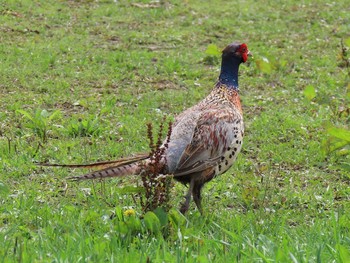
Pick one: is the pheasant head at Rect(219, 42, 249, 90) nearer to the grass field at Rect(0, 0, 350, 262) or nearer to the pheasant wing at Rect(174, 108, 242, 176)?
the pheasant wing at Rect(174, 108, 242, 176)

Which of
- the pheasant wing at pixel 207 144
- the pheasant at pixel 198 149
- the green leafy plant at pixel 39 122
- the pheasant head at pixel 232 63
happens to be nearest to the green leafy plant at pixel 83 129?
the green leafy plant at pixel 39 122

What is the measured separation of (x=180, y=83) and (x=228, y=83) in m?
4.04

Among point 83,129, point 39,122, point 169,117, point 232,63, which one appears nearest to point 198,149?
point 232,63

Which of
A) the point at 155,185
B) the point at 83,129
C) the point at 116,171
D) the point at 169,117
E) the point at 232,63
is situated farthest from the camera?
the point at 169,117

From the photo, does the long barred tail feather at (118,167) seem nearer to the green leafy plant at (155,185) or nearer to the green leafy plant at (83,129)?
the green leafy plant at (155,185)

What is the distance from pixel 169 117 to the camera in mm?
10047

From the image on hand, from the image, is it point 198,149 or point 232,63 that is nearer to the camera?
point 198,149

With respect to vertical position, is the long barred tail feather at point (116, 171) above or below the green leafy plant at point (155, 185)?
below

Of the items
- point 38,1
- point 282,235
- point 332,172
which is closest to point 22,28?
point 38,1

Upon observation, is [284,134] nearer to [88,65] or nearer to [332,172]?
[332,172]

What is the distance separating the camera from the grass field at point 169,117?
5465mm

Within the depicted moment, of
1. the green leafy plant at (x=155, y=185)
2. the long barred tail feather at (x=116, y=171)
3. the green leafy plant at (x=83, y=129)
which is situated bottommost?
the green leafy plant at (x=83, y=129)

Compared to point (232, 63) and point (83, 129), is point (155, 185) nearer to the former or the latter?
point (232, 63)

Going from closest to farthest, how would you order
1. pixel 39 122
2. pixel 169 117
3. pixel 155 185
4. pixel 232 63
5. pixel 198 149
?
pixel 155 185, pixel 198 149, pixel 232 63, pixel 39 122, pixel 169 117
